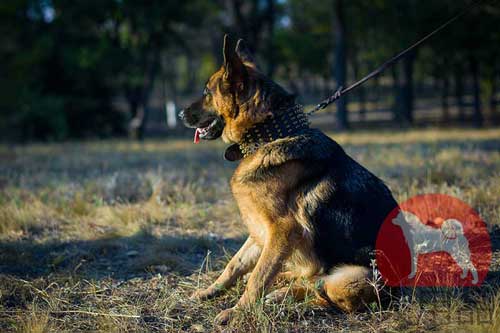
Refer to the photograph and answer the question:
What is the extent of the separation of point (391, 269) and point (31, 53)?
19.0 m

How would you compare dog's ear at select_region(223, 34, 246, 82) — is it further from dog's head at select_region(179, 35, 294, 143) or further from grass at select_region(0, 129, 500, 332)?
grass at select_region(0, 129, 500, 332)

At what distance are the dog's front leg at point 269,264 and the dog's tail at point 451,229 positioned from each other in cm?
207

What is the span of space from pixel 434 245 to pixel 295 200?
1.85m

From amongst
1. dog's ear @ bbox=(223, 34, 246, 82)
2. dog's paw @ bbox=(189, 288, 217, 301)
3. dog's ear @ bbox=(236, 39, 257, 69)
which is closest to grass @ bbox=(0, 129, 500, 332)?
dog's paw @ bbox=(189, 288, 217, 301)

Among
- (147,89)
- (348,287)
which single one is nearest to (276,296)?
(348,287)

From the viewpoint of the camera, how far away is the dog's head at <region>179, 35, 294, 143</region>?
3.55 meters

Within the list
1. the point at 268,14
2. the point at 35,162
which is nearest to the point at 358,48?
the point at 268,14

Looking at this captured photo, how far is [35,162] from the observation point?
10.5 m

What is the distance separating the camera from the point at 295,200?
11.1 ft

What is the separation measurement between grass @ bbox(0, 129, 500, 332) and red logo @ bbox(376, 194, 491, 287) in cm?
14

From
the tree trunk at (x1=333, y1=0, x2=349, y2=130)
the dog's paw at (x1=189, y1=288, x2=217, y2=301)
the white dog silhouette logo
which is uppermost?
the tree trunk at (x1=333, y1=0, x2=349, y2=130)

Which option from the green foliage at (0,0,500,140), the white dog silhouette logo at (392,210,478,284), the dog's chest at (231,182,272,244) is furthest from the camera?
the green foliage at (0,0,500,140)

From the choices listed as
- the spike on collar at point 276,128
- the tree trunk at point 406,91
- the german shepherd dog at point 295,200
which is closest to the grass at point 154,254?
the german shepherd dog at point 295,200

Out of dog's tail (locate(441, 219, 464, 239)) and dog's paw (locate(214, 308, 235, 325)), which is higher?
dog's tail (locate(441, 219, 464, 239))
